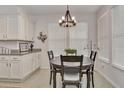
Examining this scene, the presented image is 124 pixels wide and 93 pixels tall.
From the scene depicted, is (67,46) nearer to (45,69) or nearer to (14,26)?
(45,69)

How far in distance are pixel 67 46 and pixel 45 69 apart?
141 centimetres

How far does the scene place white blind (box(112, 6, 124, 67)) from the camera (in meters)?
4.05

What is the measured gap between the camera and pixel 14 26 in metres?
5.46

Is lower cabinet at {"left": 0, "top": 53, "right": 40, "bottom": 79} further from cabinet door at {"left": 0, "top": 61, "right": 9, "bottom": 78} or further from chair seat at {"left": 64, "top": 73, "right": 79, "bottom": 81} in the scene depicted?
chair seat at {"left": 64, "top": 73, "right": 79, "bottom": 81}

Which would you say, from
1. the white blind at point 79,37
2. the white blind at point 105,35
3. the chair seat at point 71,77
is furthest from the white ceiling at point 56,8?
the chair seat at point 71,77

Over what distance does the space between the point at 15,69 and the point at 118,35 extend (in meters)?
3.05

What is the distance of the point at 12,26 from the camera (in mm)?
5469

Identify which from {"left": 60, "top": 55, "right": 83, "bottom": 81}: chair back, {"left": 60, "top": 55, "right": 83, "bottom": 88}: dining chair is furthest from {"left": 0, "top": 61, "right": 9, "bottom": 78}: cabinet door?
{"left": 60, "top": 55, "right": 83, "bottom": 81}: chair back

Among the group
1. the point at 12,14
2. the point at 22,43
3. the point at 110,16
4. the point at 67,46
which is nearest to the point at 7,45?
the point at 22,43

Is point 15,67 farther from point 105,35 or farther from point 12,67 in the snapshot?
point 105,35

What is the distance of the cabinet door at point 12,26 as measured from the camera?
214 inches

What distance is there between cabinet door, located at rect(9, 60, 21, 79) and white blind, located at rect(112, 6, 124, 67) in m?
2.72

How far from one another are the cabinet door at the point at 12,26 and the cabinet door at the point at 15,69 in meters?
0.99
